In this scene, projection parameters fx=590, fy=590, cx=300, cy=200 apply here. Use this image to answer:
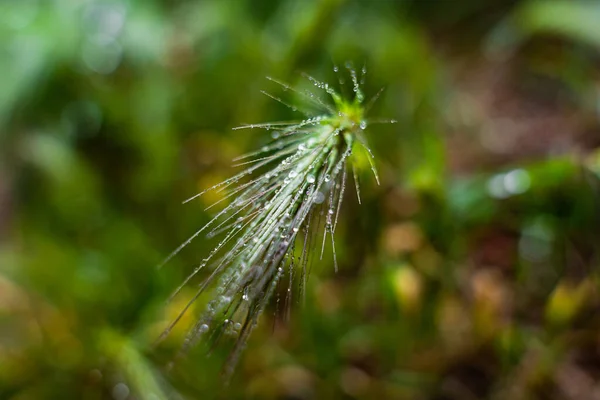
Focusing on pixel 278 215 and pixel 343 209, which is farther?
pixel 343 209

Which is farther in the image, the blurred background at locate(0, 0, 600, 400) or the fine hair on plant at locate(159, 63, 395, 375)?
the blurred background at locate(0, 0, 600, 400)

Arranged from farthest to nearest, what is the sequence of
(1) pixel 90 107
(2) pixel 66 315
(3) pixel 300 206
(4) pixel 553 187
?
1. (1) pixel 90 107
2. (2) pixel 66 315
3. (4) pixel 553 187
4. (3) pixel 300 206

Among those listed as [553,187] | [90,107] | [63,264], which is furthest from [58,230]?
[553,187]

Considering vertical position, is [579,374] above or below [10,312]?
above

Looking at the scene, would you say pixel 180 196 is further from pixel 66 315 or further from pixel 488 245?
pixel 488 245

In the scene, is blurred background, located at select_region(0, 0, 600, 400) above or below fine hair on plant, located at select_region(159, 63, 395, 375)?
above

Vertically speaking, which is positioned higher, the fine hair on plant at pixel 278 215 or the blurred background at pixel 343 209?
the blurred background at pixel 343 209

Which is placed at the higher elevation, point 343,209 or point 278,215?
point 343,209

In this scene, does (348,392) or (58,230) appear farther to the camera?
(58,230)
